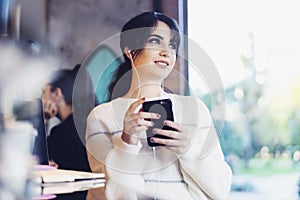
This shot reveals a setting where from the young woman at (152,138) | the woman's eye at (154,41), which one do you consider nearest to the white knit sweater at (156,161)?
the young woman at (152,138)

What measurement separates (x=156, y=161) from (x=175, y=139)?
0.06m

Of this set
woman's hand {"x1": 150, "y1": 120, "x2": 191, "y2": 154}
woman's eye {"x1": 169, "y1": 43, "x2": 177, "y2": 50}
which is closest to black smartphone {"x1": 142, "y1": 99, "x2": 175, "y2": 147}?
woman's hand {"x1": 150, "y1": 120, "x2": 191, "y2": 154}

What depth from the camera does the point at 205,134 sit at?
0.88 m

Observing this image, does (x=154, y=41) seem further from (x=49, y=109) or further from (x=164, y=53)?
(x=49, y=109)

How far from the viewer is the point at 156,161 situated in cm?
87

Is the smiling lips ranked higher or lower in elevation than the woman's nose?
lower

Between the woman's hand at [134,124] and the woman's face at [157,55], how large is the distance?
78 millimetres

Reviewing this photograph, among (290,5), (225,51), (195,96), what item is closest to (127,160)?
(195,96)

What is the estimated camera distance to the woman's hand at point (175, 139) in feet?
2.80

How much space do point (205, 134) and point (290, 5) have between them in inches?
12.3

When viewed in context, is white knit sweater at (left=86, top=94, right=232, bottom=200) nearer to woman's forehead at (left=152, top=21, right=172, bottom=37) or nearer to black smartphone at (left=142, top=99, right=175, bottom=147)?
black smartphone at (left=142, top=99, right=175, bottom=147)

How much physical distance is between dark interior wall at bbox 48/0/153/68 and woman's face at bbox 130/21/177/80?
6 centimetres

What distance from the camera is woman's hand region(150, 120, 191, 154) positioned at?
85 cm

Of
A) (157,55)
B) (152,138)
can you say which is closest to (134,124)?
(152,138)
